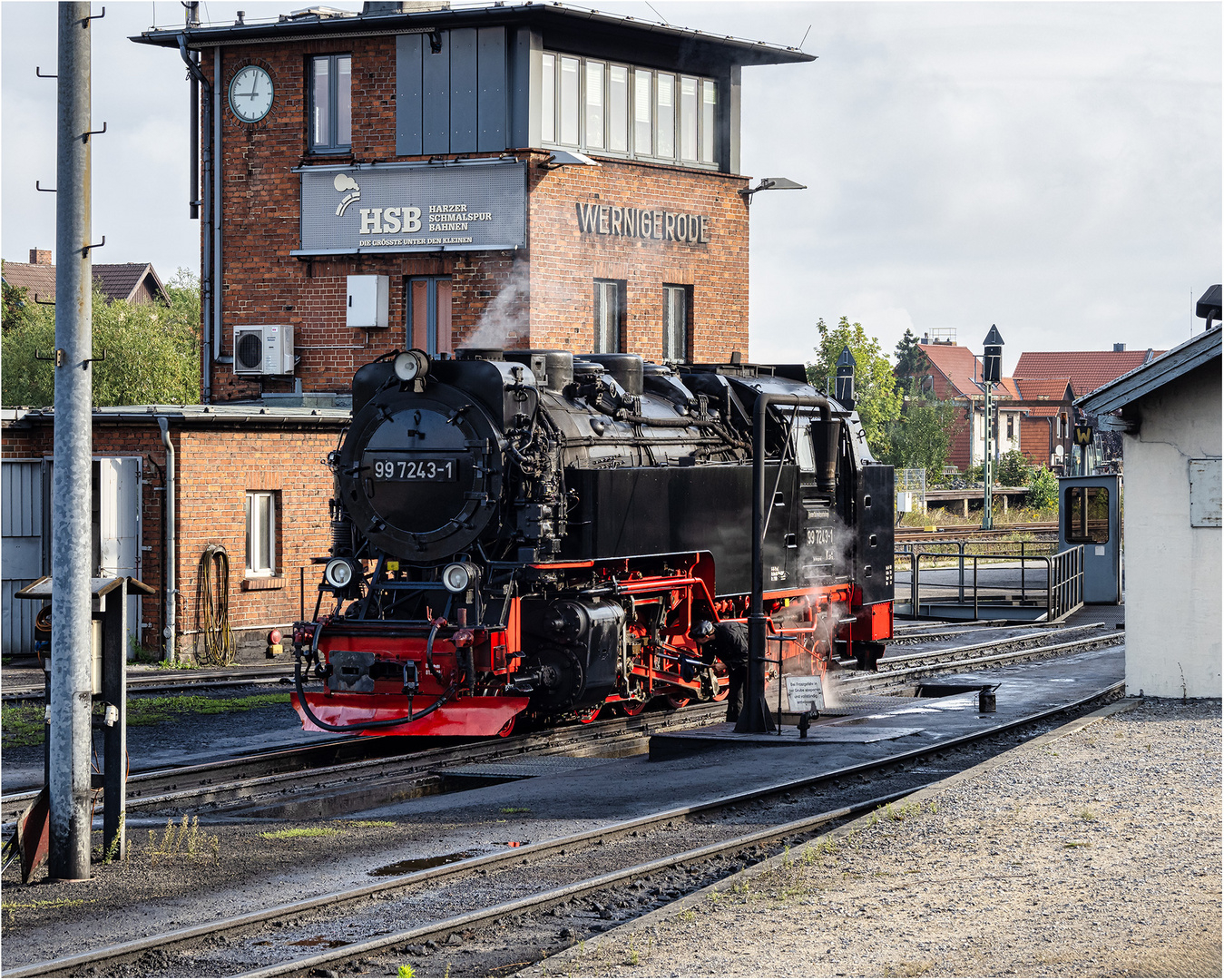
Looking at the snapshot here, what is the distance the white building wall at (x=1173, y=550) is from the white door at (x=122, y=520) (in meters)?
11.7

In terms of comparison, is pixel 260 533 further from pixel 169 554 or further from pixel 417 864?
pixel 417 864

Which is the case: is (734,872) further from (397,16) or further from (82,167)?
(397,16)

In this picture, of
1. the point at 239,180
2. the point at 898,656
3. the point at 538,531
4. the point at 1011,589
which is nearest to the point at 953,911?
the point at 538,531

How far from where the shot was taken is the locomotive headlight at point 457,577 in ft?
41.3

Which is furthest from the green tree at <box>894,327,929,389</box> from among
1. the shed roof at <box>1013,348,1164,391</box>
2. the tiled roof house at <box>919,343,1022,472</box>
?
the shed roof at <box>1013,348,1164,391</box>

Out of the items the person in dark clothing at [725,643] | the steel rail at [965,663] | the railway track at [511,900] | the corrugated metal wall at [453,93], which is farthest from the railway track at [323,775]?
the corrugated metal wall at [453,93]

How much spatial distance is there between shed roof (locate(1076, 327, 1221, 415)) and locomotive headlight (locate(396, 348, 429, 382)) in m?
6.11

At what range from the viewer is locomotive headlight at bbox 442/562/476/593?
41.3 feet

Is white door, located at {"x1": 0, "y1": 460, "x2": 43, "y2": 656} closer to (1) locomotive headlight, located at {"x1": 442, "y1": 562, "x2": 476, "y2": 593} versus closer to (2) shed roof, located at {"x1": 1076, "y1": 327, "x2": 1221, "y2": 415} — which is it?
(1) locomotive headlight, located at {"x1": 442, "y1": 562, "x2": 476, "y2": 593}

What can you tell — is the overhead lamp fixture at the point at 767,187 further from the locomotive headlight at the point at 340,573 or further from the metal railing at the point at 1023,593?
the locomotive headlight at the point at 340,573

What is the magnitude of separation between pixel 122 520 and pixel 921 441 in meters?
44.0

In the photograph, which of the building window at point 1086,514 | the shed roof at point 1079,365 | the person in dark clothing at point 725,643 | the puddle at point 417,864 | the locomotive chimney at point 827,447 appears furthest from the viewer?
the shed roof at point 1079,365

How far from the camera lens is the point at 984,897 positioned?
7836mm

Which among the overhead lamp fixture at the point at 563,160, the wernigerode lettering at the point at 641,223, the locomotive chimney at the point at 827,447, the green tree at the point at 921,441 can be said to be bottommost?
the locomotive chimney at the point at 827,447
